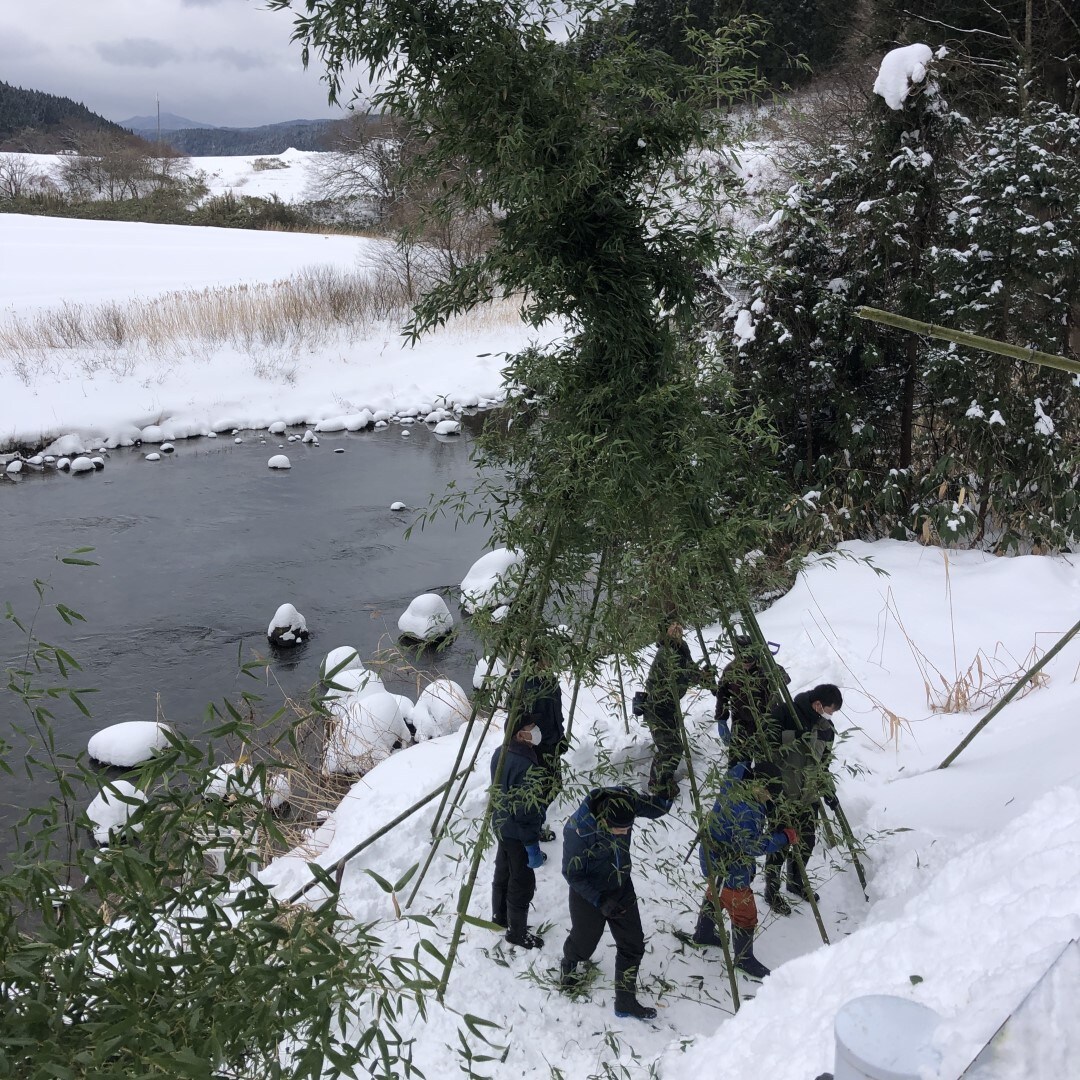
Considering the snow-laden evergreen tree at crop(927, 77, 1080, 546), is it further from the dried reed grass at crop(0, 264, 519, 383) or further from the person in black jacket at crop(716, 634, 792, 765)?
the dried reed grass at crop(0, 264, 519, 383)

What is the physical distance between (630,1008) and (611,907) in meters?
0.42

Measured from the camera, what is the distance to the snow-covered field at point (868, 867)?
2236 millimetres

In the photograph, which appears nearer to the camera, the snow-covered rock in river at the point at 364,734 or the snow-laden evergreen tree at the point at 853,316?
the snow-covered rock in river at the point at 364,734

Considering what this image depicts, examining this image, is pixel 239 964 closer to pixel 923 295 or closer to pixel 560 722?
pixel 560 722

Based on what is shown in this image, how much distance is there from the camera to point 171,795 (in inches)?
64.2

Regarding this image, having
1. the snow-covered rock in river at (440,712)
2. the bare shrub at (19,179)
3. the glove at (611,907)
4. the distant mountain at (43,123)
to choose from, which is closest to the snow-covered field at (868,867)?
the glove at (611,907)

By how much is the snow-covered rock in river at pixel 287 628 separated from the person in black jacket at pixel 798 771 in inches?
213

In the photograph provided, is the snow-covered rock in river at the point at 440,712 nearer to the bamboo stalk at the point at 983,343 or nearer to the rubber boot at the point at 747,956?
the rubber boot at the point at 747,956

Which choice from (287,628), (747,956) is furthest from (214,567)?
(747,956)

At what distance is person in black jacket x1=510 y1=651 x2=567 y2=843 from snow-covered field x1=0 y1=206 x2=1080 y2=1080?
→ 12 cm

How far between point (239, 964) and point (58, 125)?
6454cm

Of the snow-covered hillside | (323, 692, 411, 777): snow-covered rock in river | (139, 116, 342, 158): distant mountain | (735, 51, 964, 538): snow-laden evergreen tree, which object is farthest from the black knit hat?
(139, 116, 342, 158): distant mountain

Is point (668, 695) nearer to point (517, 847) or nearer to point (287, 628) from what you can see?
point (517, 847)

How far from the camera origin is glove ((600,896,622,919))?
11.3 ft
